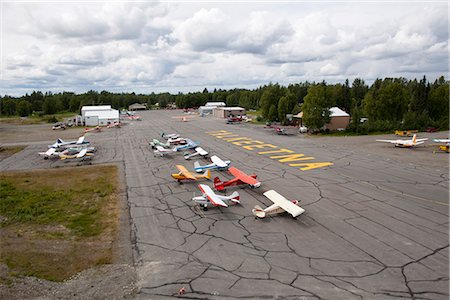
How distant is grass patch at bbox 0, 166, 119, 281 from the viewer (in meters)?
14.2

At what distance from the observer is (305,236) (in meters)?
16.4

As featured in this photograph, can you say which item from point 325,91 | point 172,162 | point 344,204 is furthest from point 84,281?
point 325,91

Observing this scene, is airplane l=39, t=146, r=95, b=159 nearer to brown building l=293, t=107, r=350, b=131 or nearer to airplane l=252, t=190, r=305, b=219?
airplane l=252, t=190, r=305, b=219

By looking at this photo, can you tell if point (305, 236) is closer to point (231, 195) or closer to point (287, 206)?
point (287, 206)

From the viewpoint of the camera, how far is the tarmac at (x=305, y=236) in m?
12.1

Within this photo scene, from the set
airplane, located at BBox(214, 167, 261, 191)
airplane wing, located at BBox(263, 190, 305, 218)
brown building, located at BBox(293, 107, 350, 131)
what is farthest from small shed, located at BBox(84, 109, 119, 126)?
airplane wing, located at BBox(263, 190, 305, 218)

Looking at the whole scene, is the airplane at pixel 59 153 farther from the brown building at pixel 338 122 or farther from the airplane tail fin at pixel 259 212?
the brown building at pixel 338 122

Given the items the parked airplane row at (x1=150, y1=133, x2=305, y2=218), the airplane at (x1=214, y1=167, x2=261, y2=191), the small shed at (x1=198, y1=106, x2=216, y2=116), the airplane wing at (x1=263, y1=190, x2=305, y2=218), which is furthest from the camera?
the small shed at (x1=198, y1=106, x2=216, y2=116)

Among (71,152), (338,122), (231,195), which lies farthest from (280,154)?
(338,122)

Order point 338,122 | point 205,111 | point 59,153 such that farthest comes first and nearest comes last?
point 205,111 → point 338,122 → point 59,153

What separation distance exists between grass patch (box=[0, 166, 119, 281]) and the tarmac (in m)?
1.87

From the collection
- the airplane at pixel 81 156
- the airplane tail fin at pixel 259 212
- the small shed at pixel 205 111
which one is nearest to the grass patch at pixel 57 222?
the airplane at pixel 81 156

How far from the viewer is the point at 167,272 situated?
1318 centimetres

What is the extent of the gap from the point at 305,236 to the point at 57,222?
48.0 ft
